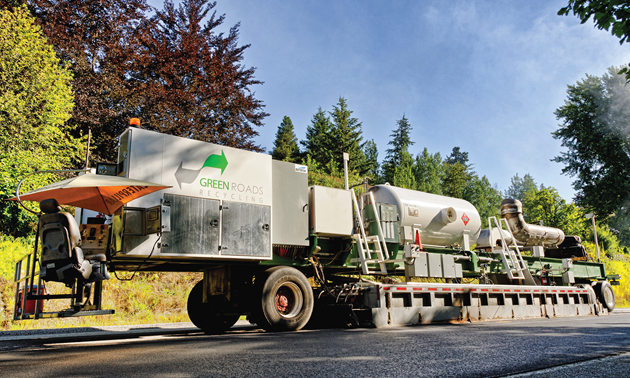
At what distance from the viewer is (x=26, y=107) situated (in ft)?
50.2

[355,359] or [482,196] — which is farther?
[482,196]

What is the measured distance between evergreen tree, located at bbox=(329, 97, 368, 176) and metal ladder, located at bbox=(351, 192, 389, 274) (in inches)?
1052

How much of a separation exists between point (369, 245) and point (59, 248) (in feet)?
19.7

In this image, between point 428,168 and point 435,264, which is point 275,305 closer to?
point 435,264

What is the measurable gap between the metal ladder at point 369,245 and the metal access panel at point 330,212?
0.73 feet

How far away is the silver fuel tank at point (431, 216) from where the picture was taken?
10.2m

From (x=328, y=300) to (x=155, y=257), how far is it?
3719 mm

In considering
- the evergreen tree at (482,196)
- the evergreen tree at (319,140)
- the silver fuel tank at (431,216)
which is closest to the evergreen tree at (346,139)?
the evergreen tree at (319,140)

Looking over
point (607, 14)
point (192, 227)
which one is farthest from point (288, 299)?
point (607, 14)

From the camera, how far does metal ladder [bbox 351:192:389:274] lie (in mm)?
9141

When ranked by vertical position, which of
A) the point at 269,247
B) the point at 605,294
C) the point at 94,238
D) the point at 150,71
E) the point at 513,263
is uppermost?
the point at 150,71

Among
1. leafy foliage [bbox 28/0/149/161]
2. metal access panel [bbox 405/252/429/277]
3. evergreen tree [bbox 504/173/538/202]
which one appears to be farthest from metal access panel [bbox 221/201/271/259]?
evergreen tree [bbox 504/173/538/202]

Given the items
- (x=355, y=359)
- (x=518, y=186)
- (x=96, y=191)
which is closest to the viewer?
(x=355, y=359)

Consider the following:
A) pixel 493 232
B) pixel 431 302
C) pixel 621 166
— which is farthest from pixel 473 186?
pixel 431 302
